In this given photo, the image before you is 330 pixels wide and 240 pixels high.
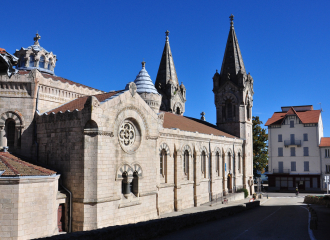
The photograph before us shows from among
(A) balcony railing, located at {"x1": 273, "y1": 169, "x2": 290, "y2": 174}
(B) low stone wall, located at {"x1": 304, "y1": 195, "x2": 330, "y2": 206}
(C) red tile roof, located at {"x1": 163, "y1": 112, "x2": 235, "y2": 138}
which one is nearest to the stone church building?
(C) red tile roof, located at {"x1": 163, "y1": 112, "x2": 235, "y2": 138}

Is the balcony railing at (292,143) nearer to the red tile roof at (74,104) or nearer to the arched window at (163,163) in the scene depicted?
the arched window at (163,163)

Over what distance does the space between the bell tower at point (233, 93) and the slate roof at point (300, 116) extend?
11628 millimetres

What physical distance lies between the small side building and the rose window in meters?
5.27

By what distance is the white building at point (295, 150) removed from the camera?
186ft

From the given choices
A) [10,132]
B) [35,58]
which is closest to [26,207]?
[10,132]

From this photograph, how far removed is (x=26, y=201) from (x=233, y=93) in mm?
38486

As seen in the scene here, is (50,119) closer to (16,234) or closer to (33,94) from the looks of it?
(33,94)

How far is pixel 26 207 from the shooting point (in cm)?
1681

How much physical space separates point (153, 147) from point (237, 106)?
27307 mm

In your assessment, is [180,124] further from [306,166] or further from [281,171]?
[306,166]

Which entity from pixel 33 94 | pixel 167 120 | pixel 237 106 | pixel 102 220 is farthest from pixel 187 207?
pixel 237 106

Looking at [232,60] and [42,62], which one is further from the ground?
[232,60]

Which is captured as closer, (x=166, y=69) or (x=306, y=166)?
(x=166, y=69)

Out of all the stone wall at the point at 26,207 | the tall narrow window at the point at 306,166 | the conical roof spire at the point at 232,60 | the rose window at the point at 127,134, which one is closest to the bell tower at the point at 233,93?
the conical roof spire at the point at 232,60
